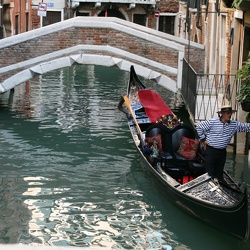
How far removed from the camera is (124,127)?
23.6 feet

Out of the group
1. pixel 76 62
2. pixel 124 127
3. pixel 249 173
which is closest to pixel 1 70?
pixel 76 62

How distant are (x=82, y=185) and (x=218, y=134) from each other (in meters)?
1.34

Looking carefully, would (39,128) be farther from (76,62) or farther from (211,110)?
(211,110)

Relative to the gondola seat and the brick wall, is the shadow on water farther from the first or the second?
the brick wall

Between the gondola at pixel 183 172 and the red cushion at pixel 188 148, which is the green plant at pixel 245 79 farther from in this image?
the red cushion at pixel 188 148

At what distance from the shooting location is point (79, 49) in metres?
7.70

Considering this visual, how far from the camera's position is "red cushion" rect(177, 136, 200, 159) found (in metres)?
4.98

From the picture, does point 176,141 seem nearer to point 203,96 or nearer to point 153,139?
point 153,139

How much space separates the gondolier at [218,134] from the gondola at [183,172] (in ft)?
0.33

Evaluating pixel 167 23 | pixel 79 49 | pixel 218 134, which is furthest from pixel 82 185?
pixel 167 23

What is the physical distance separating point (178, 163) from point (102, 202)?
59 centimetres

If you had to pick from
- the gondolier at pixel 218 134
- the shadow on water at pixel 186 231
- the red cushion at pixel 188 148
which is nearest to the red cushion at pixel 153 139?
the red cushion at pixel 188 148

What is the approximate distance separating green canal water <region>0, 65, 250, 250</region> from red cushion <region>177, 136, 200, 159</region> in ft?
1.05

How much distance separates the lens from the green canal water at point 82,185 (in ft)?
13.0
